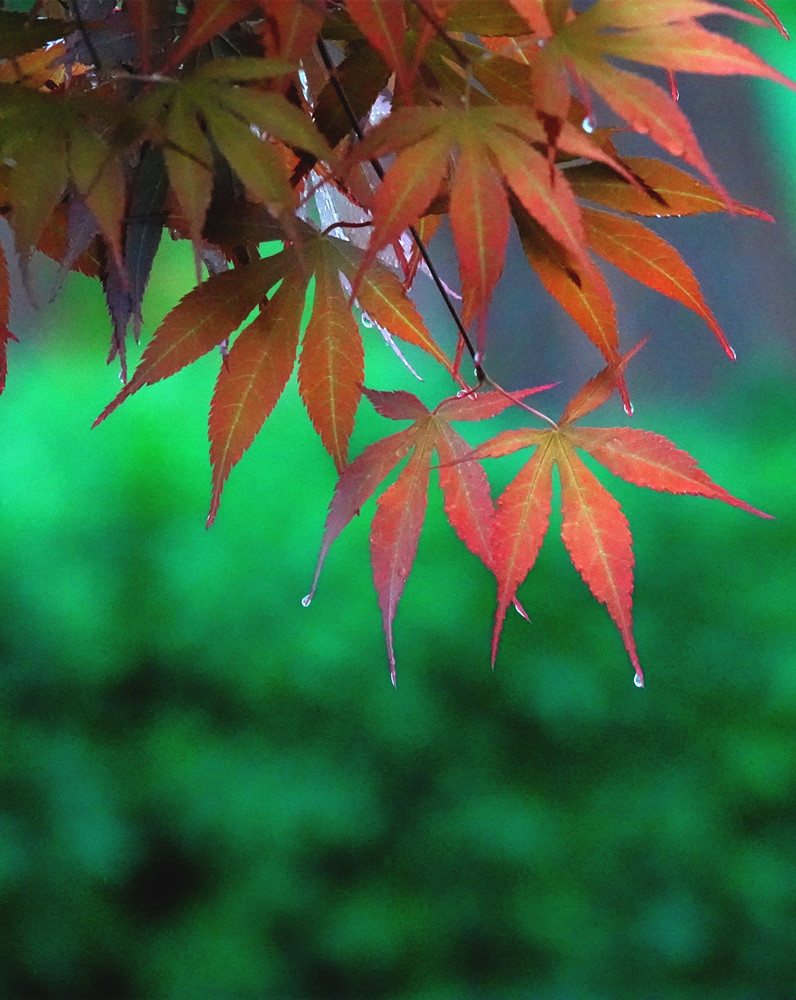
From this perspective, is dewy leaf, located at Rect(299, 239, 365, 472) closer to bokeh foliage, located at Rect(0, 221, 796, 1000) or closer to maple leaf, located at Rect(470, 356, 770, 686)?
maple leaf, located at Rect(470, 356, 770, 686)

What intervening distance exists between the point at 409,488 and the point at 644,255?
0.14 meters

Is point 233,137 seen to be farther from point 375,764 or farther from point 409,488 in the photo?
point 375,764

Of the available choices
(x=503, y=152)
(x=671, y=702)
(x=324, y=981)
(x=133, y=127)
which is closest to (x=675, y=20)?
(x=503, y=152)

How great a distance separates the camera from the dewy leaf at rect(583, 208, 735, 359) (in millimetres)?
370

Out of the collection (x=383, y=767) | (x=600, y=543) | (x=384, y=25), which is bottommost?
(x=383, y=767)

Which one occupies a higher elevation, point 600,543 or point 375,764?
point 600,543

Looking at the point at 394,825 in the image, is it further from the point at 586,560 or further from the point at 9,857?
the point at 586,560

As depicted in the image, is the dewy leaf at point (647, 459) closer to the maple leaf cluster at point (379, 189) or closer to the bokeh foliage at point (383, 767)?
the maple leaf cluster at point (379, 189)

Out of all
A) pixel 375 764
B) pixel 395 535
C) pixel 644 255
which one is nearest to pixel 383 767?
pixel 375 764

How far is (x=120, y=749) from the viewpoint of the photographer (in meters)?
1.60

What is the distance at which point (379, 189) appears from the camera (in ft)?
0.99

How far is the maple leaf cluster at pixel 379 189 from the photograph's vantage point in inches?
11.8

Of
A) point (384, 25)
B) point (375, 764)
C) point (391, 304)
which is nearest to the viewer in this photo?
point (384, 25)

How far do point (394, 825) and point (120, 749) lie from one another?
455 millimetres
